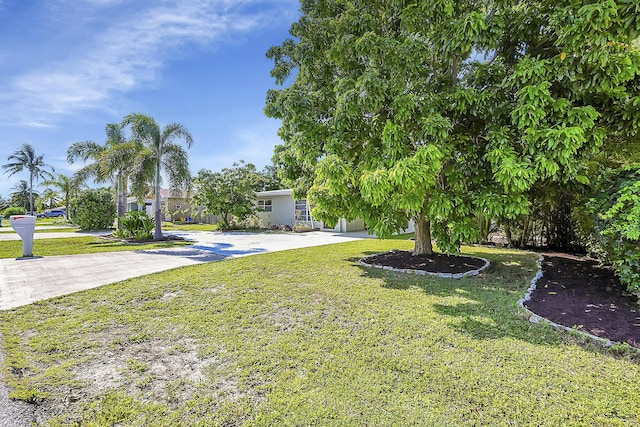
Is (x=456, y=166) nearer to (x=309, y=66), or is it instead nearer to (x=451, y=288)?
(x=451, y=288)

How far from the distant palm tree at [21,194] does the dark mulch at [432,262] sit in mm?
66255

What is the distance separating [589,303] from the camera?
5.03 metres

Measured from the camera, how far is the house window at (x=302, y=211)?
22.6 metres

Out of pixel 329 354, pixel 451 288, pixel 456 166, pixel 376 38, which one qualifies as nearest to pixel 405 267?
pixel 451 288

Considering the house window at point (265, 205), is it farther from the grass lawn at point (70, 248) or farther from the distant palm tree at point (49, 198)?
the distant palm tree at point (49, 198)

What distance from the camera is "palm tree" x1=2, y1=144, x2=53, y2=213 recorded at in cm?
3922

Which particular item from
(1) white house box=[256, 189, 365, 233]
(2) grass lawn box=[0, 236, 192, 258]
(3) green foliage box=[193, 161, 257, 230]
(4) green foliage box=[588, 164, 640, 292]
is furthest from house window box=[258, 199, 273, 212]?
(4) green foliage box=[588, 164, 640, 292]

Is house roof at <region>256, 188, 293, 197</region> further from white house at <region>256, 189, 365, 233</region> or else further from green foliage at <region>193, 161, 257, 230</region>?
green foliage at <region>193, 161, 257, 230</region>

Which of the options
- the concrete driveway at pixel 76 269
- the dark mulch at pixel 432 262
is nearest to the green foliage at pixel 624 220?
the dark mulch at pixel 432 262

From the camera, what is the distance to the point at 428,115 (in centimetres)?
622

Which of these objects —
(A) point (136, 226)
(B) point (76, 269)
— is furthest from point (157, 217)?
(B) point (76, 269)

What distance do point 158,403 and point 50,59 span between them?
12121mm

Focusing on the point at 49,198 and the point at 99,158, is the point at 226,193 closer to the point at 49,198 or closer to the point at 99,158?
the point at 99,158

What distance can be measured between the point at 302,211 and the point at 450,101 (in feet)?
56.0
